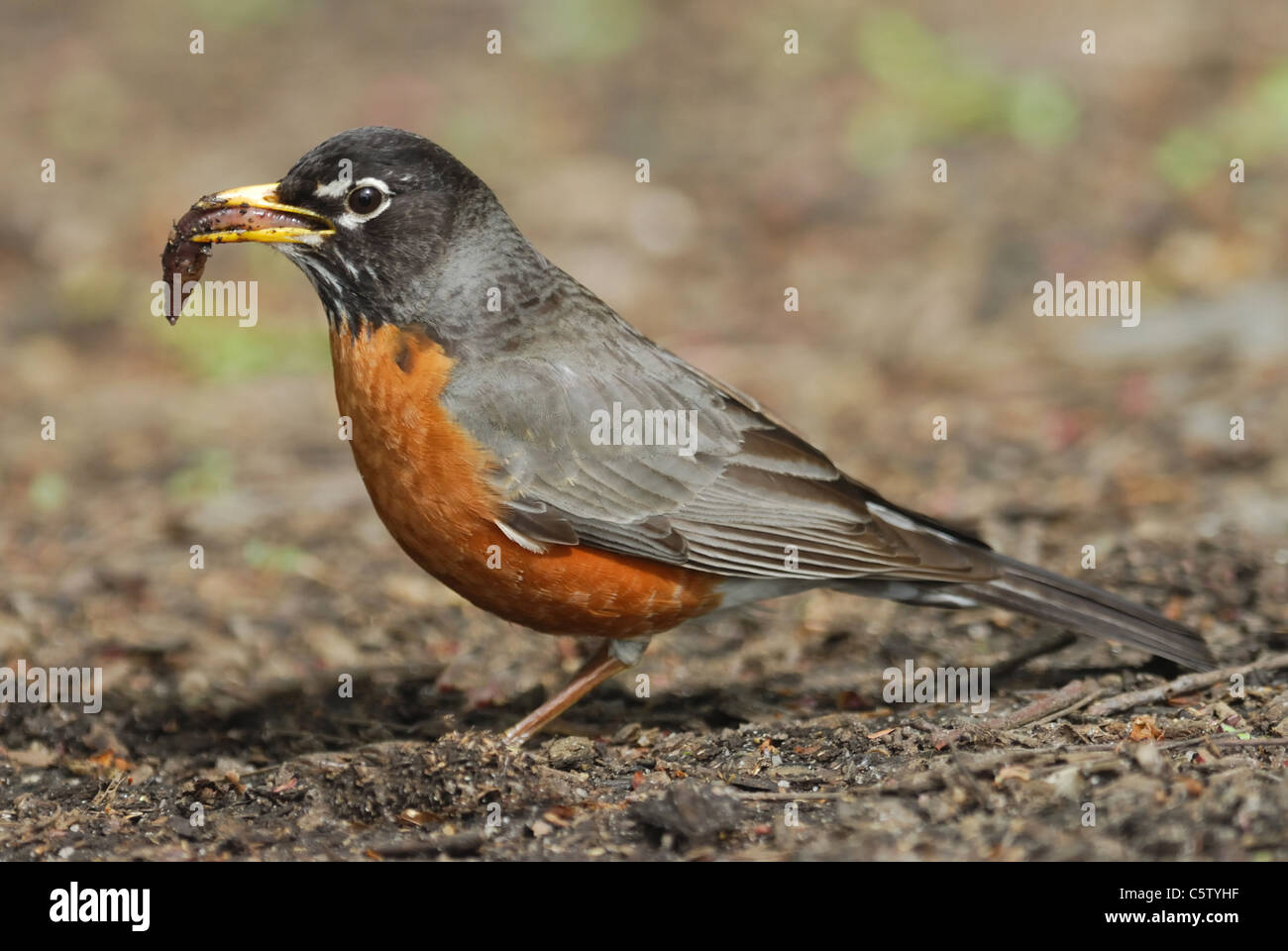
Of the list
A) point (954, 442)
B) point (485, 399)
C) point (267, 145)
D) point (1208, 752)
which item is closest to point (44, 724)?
point (485, 399)

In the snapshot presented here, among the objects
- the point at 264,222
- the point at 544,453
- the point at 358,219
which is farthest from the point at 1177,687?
the point at 264,222

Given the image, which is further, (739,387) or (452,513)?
(739,387)

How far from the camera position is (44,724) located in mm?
6164

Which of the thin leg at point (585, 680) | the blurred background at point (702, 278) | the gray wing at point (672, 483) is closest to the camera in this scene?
the gray wing at point (672, 483)

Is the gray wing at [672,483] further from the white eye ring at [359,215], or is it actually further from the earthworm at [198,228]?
the earthworm at [198,228]

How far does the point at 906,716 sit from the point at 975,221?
7.01 m

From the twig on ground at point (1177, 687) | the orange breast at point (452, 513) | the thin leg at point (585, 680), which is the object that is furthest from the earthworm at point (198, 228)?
the twig on ground at point (1177, 687)

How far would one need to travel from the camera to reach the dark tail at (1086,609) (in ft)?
19.1

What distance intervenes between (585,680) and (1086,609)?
203 cm

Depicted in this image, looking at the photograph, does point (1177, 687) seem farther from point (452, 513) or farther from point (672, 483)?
point (452, 513)

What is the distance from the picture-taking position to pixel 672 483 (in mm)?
5859

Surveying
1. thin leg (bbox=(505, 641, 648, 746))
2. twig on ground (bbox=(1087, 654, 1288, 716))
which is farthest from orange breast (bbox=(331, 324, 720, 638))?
twig on ground (bbox=(1087, 654, 1288, 716))

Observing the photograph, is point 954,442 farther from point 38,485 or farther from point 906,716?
point 38,485

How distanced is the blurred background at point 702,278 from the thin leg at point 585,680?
760 mm
